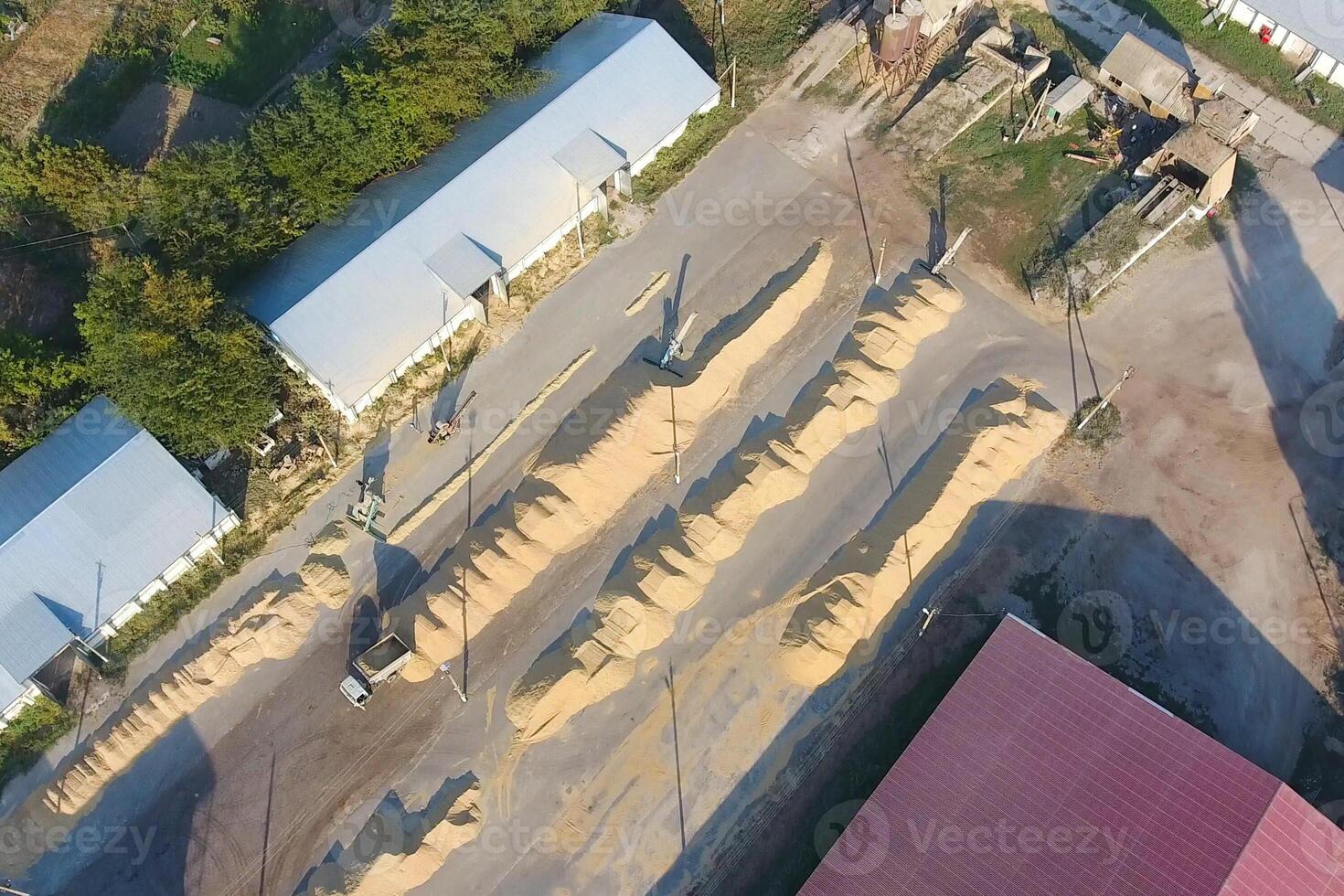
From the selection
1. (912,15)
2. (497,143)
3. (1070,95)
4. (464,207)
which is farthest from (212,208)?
(1070,95)

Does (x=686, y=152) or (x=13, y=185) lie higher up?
(x=686, y=152)

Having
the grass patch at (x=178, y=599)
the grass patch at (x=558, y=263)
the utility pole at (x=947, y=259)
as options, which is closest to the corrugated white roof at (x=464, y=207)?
the grass patch at (x=558, y=263)

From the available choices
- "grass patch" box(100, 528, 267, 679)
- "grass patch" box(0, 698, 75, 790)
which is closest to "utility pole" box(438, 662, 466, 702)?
"grass patch" box(100, 528, 267, 679)

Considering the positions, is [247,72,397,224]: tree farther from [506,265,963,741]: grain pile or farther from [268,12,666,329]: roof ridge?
[506,265,963,741]: grain pile

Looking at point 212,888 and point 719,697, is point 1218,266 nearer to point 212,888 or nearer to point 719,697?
point 719,697

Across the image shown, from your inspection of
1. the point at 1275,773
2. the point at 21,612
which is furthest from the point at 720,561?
the point at 21,612

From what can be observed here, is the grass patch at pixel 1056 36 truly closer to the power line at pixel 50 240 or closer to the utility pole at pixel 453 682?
the utility pole at pixel 453 682

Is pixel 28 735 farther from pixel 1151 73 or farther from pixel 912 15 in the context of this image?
pixel 1151 73
